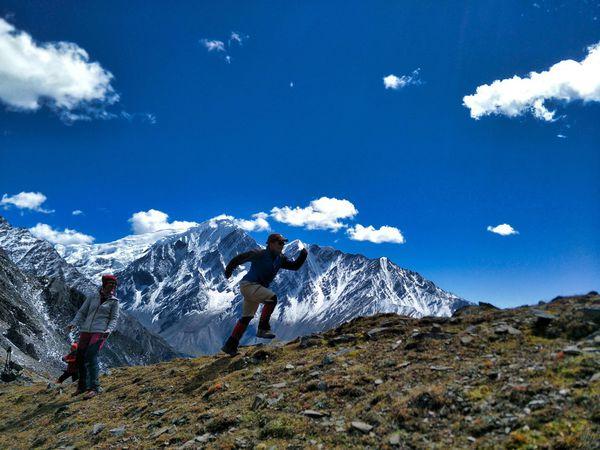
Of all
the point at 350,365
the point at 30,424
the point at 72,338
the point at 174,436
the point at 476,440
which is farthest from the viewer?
A: the point at 72,338

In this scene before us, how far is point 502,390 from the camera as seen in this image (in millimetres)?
8539

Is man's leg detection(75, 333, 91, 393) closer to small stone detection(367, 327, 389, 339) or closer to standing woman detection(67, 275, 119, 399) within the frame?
standing woman detection(67, 275, 119, 399)

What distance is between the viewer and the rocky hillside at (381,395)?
7688mm

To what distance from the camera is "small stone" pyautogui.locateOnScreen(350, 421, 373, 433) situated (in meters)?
8.32

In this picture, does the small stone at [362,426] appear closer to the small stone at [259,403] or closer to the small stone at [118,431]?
the small stone at [259,403]

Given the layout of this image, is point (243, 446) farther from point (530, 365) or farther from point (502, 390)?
point (530, 365)

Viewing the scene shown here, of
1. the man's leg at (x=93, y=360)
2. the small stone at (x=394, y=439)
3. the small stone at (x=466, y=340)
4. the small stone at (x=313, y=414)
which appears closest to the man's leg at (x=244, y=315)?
the man's leg at (x=93, y=360)

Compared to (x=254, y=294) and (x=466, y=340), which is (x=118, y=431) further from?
(x=466, y=340)

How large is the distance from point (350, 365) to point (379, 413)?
3469mm

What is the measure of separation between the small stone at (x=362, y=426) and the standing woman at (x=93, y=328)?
1217cm

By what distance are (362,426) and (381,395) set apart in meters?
1.41

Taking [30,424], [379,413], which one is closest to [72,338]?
[30,424]

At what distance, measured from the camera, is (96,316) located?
17625 mm

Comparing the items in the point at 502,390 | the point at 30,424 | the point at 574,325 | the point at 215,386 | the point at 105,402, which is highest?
the point at 574,325
